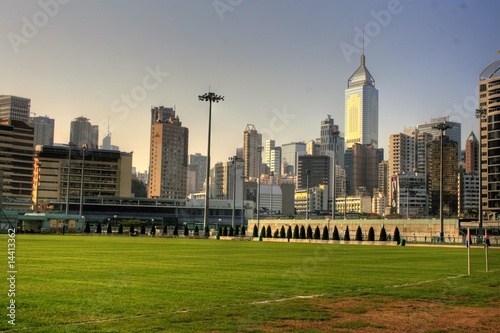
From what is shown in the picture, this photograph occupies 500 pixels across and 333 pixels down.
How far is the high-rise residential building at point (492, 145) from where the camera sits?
14675cm

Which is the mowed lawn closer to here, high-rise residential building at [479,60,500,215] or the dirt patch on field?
the dirt patch on field

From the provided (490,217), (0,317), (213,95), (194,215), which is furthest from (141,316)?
(194,215)

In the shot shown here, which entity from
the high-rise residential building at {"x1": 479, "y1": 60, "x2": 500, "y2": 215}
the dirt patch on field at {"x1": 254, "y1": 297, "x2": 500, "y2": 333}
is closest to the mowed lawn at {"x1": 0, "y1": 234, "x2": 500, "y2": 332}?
the dirt patch on field at {"x1": 254, "y1": 297, "x2": 500, "y2": 333}

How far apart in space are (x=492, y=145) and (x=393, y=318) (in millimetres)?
146074

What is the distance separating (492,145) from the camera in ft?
490

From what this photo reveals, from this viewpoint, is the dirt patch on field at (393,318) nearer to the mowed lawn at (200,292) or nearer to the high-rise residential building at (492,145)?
the mowed lawn at (200,292)

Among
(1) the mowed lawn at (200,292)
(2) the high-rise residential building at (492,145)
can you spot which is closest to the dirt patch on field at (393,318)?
(1) the mowed lawn at (200,292)

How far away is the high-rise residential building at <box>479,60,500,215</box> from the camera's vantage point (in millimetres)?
146750

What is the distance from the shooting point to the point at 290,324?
13023 mm

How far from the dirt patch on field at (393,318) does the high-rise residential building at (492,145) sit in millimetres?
135030

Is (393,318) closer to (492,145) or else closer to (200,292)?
(200,292)

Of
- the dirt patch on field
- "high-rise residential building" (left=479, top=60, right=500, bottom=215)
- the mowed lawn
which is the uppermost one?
"high-rise residential building" (left=479, top=60, right=500, bottom=215)

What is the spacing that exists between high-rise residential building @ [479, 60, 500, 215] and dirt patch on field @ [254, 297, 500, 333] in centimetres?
13503

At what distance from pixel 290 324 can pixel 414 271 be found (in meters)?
15.5
